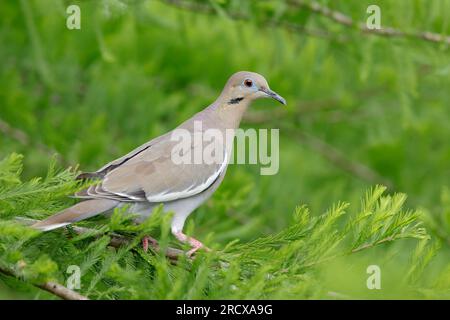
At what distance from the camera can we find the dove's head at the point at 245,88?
3994mm

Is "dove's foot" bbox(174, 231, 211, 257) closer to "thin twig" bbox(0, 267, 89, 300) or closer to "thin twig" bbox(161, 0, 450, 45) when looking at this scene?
"thin twig" bbox(0, 267, 89, 300)

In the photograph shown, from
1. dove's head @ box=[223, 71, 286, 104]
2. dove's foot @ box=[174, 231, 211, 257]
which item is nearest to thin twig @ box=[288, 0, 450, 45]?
dove's head @ box=[223, 71, 286, 104]

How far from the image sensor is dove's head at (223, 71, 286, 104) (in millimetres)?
3994

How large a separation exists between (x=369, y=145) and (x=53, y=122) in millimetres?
2419

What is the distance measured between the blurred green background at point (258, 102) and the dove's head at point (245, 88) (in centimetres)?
35

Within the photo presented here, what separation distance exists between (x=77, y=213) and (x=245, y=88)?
1512 millimetres

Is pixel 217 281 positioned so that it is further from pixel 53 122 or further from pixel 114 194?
pixel 53 122

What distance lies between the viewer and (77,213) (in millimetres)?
2740

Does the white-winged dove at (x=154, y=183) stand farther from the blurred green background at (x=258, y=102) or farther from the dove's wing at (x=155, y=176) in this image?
the blurred green background at (x=258, y=102)

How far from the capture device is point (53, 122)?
4906mm

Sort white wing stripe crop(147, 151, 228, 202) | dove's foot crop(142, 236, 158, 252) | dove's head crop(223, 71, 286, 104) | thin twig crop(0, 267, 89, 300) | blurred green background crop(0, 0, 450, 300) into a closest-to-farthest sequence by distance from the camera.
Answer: thin twig crop(0, 267, 89, 300), dove's foot crop(142, 236, 158, 252), white wing stripe crop(147, 151, 228, 202), dove's head crop(223, 71, 286, 104), blurred green background crop(0, 0, 450, 300)

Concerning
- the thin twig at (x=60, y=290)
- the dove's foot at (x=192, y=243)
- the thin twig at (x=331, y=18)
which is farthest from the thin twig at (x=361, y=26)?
the thin twig at (x=60, y=290)

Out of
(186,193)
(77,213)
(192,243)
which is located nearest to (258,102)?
(186,193)

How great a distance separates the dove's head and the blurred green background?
0.35m
